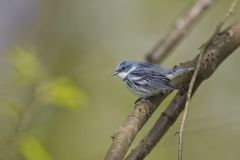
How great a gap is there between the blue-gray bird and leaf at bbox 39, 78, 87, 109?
0.87ft

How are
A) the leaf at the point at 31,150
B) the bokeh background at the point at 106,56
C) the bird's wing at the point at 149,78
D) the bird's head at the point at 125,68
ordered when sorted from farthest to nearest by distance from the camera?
the bokeh background at the point at 106,56 < the bird's head at the point at 125,68 < the bird's wing at the point at 149,78 < the leaf at the point at 31,150

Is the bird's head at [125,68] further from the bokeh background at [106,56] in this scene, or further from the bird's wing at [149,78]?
the bokeh background at [106,56]

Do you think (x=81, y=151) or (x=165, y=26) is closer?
(x=81, y=151)

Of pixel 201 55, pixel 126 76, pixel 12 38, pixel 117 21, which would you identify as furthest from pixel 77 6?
pixel 201 55

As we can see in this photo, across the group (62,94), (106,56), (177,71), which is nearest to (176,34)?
(177,71)

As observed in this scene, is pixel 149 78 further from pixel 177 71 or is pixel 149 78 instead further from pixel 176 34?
pixel 176 34

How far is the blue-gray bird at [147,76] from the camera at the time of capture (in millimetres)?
2549

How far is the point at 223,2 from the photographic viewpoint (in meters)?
5.01

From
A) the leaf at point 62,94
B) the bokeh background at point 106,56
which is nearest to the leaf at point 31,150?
the leaf at point 62,94

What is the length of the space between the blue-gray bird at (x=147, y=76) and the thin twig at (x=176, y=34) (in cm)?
21

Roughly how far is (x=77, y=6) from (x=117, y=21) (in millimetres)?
377

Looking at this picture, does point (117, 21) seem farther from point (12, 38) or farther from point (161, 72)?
point (161, 72)

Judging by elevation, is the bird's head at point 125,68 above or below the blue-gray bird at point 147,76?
above

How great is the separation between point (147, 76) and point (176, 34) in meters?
0.53
